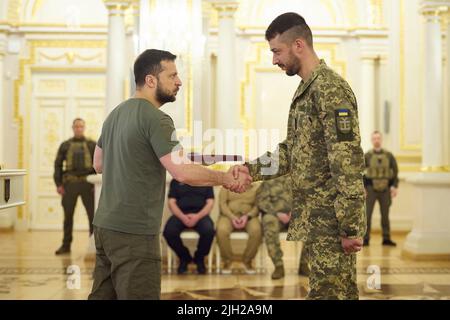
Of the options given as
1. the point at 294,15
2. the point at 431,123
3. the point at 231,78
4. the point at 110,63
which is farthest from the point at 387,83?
the point at 294,15

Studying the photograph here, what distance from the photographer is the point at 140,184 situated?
303 centimetres

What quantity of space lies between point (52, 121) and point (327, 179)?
30.6 ft

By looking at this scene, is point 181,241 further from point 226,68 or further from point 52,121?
point 52,121

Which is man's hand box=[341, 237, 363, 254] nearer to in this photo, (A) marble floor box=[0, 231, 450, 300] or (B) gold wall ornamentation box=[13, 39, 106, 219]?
(A) marble floor box=[0, 231, 450, 300]

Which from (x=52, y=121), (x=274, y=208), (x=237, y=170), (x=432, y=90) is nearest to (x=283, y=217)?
(x=274, y=208)

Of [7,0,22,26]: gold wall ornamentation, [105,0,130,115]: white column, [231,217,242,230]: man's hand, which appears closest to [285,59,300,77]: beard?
[231,217,242,230]: man's hand

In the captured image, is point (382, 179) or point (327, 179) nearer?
point (327, 179)

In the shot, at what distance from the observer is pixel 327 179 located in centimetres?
307

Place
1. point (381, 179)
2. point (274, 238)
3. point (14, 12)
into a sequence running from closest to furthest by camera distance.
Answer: point (274, 238)
point (381, 179)
point (14, 12)

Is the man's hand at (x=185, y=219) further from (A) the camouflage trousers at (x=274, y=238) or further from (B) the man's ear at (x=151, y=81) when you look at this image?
(B) the man's ear at (x=151, y=81)

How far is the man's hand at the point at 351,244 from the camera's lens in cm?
295

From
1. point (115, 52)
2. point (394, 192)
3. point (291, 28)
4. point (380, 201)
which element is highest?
point (115, 52)

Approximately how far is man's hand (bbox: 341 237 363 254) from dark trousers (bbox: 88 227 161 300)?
31.7 inches

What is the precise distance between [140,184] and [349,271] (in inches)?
38.4
